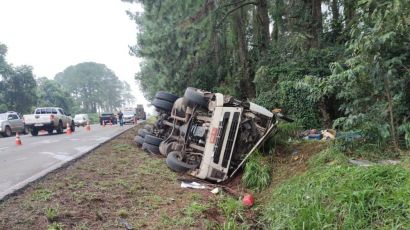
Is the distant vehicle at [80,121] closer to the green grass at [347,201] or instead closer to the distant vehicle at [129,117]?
the distant vehicle at [129,117]

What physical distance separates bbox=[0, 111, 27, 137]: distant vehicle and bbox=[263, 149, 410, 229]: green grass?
2276 centimetres

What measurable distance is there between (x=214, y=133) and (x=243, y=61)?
10.3 m

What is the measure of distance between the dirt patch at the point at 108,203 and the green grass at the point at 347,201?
104cm

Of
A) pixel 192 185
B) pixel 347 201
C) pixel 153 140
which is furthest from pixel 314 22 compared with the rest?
pixel 347 201

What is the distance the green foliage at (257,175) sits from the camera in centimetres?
671

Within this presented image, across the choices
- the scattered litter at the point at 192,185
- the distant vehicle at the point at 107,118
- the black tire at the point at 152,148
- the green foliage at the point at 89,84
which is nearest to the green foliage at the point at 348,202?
the scattered litter at the point at 192,185

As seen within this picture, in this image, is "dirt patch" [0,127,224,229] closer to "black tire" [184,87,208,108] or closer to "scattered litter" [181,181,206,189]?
"scattered litter" [181,181,206,189]

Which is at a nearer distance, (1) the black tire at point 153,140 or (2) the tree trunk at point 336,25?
(1) the black tire at point 153,140

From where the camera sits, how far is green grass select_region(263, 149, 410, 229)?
12.7 feet

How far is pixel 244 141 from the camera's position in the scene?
26.0 feet

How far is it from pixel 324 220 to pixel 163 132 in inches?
308

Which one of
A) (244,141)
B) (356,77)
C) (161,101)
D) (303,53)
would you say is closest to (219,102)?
(244,141)

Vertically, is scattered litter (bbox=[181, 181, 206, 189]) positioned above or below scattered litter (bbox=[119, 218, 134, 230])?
below

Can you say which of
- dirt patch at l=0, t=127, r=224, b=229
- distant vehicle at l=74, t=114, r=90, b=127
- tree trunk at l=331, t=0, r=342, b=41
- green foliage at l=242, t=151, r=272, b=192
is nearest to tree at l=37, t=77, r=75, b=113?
distant vehicle at l=74, t=114, r=90, b=127
